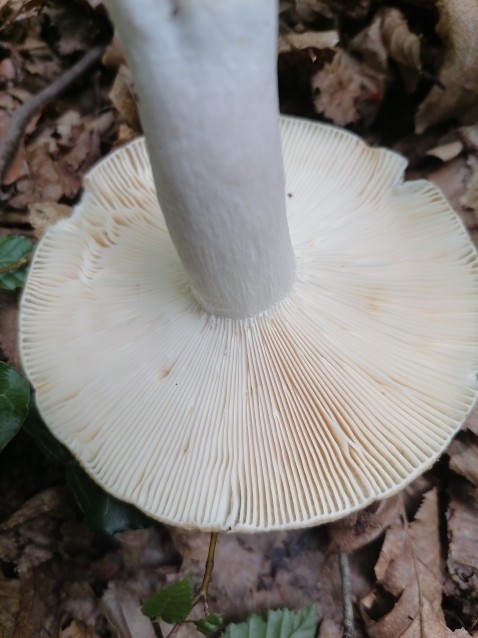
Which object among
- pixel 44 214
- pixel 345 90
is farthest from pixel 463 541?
pixel 44 214

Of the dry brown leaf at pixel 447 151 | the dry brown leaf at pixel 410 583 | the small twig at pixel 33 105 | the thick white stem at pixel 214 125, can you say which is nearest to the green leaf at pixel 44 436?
the thick white stem at pixel 214 125

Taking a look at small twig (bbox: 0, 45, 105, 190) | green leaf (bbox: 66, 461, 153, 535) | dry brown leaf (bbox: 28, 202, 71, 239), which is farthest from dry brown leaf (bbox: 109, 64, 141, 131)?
green leaf (bbox: 66, 461, 153, 535)

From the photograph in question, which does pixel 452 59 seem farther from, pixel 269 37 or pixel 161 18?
pixel 161 18

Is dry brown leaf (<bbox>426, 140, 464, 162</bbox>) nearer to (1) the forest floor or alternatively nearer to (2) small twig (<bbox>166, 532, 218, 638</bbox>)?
(1) the forest floor

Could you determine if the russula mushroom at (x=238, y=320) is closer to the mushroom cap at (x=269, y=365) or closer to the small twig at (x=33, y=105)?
the mushroom cap at (x=269, y=365)

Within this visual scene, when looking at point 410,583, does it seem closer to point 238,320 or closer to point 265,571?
point 265,571
